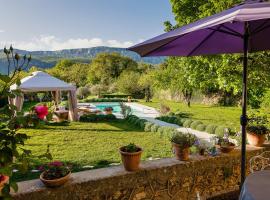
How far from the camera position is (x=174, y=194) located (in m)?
3.04

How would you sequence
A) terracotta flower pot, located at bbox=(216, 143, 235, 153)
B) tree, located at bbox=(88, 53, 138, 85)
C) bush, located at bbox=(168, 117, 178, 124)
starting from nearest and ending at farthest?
terracotta flower pot, located at bbox=(216, 143, 235, 153), bush, located at bbox=(168, 117, 178, 124), tree, located at bbox=(88, 53, 138, 85)

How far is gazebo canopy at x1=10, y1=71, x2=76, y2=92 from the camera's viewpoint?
1070 centimetres

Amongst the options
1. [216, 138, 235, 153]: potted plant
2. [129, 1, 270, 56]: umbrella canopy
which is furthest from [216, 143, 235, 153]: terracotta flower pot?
[129, 1, 270, 56]: umbrella canopy

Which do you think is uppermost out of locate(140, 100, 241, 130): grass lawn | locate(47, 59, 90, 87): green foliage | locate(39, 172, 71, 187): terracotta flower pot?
locate(47, 59, 90, 87): green foliage

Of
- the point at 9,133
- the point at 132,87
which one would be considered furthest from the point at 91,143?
the point at 132,87

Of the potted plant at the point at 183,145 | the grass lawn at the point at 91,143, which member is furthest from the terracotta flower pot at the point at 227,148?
the grass lawn at the point at 91,143

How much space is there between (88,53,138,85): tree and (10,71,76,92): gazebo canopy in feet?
96.1

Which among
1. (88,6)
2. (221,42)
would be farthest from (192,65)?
(88,6)

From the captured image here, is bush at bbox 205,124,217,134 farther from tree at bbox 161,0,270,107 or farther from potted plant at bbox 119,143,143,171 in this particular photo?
potted plant at bbox 119,143,143,171

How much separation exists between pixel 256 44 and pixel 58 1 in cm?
1335

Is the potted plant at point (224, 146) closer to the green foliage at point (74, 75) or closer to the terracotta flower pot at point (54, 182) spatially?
the terracotta flower pot at point (54, 182)

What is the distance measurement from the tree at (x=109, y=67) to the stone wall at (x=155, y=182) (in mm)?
38400

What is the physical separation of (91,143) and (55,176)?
18.5ft

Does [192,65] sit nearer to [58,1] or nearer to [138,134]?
[138,134]
